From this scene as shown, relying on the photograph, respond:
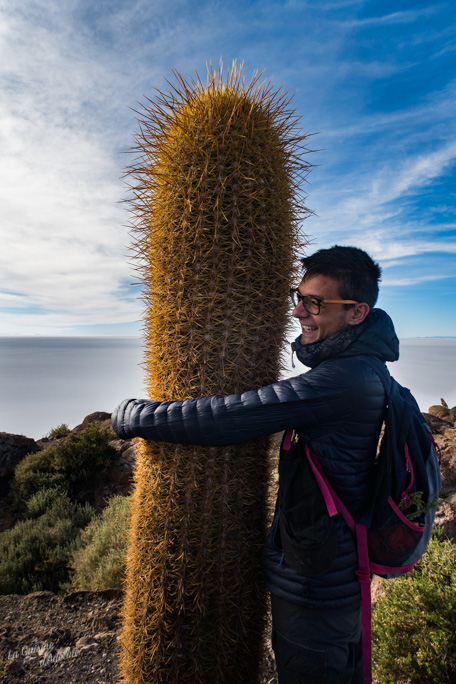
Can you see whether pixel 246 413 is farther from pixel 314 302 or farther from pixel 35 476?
pixel 35 476

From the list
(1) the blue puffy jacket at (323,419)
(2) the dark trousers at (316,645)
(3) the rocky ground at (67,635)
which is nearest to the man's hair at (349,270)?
(1) the blue puffy jacket at (323,419)

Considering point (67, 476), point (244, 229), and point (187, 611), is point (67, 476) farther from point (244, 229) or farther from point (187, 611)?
point (244, 229)

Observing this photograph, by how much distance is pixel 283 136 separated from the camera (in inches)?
97.3

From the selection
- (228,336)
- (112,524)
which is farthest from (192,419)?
(112,524)

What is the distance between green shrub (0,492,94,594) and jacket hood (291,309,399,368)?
472 centimetres

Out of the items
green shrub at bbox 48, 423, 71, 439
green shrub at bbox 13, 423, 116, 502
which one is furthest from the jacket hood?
green shrub at bbox 48, 423, 71, 439

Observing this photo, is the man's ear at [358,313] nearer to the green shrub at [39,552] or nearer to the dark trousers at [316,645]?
the dark trousers at [316,645]

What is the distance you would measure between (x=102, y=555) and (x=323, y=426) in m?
4.40

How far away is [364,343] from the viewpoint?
188 centimetres

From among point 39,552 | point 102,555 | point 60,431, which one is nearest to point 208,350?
point 102,555

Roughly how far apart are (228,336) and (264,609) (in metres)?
1.71

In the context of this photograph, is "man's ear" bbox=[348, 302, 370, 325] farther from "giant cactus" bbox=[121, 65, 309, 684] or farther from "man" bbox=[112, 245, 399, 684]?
"giant cactus" bbox=[121, 65, 309, 684]

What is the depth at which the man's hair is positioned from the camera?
193 centimetres

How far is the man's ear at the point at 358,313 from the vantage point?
195 centimetres
